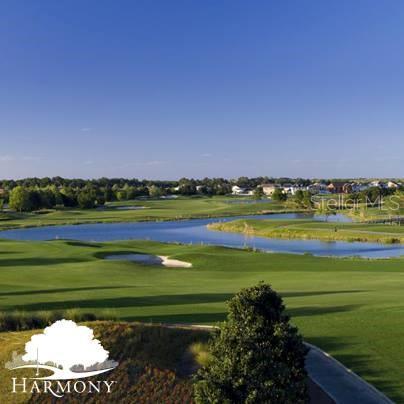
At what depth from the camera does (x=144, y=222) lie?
111 metres

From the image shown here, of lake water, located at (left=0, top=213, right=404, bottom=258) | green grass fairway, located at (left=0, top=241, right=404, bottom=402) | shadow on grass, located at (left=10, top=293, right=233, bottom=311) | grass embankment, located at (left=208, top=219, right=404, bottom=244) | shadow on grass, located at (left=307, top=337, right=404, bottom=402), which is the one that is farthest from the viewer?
grass embankment, located at (left=208, top=219, right=404, bottom=244)

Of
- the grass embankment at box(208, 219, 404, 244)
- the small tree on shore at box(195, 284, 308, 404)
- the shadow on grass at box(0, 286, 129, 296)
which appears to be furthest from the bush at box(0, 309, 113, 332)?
the grass embankment at box(208, 219, 404, 244)

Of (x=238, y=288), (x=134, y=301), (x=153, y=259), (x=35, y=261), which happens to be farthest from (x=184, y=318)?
(x=153, y=259)

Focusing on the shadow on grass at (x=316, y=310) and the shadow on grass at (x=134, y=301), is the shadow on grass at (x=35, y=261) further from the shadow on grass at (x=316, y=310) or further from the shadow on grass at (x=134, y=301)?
the shadow on grass at (x=316, y=310)

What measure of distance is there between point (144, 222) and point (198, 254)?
67.9 m

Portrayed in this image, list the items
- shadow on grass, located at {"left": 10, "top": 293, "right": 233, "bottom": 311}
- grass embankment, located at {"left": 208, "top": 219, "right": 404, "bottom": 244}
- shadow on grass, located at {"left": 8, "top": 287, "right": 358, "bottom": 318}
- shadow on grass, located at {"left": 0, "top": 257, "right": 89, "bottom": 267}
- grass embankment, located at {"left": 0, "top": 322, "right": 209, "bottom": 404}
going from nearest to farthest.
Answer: grass embankment, located at {"left": 0, "top": 322, "right": 209, "bottom": 404}, shadow on grass, located at {"left": 8, "top": 287, "right": 358, "bottom": 318}, shadow on grass, located at {"left": 10, "top": 293, "right": 233, "bottom": 311}, shadow on grass, located at {"left": 0, "top": 257, "right": 89, "bottom": 267}, grass embankment, located at {"left": 208, "top": 219, "right": 404, "bottom": 244}

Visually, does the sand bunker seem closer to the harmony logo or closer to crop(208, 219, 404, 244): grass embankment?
the harmony logo

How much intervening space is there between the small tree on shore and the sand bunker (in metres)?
30.1

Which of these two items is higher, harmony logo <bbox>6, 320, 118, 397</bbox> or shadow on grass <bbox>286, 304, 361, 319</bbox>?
harmony logo <bbox>6, 320, 118, 397</bbox>

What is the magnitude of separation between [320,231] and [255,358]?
230 feet

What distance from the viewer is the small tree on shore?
932 cm

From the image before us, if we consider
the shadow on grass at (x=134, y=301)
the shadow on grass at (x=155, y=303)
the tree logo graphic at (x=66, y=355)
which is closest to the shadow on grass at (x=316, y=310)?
the shadow on grass at (x=155, y=303)

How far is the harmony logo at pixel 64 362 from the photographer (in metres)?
11.1

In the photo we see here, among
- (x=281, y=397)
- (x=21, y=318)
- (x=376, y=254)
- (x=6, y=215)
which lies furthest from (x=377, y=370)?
(x=6, y=215)
